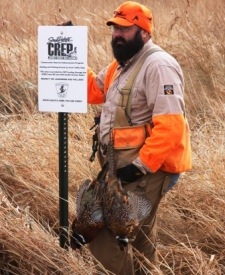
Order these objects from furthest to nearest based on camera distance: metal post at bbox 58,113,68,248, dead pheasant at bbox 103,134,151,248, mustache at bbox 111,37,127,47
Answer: metal post at bbox 58,113,68,248
mustache at bbox 111,37,127,47
dead pheasant at bbox 103,134,151,248

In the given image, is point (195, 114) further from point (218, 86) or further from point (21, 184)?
point (21, 184)

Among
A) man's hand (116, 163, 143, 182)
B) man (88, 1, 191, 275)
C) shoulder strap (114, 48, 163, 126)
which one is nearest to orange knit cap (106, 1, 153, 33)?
man (88, 1, 191, 275)

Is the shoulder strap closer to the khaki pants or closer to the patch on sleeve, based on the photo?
the patch on sleeve

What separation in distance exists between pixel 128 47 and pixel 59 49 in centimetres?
40

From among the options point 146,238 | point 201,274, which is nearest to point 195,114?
point 146,238

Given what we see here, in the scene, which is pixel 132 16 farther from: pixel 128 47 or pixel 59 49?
pixel 59 49

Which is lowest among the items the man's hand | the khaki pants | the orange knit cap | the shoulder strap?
the khaki pants

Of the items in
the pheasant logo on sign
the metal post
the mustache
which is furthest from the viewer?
the metal post

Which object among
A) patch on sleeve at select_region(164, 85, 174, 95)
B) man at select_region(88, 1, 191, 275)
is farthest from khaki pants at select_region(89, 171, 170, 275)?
patch on sleeve at select_region(164, 85, 174, 95)

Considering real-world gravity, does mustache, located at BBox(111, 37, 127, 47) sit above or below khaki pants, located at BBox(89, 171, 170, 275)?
above

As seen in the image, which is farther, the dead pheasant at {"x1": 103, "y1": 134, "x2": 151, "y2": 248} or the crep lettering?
the crep lettering

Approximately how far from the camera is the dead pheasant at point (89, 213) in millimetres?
3625

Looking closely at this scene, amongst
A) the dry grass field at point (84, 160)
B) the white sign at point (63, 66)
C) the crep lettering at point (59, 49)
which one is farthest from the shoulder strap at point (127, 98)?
the dry grass field at point (84, 160)

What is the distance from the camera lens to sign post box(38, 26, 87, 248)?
3748 mm
